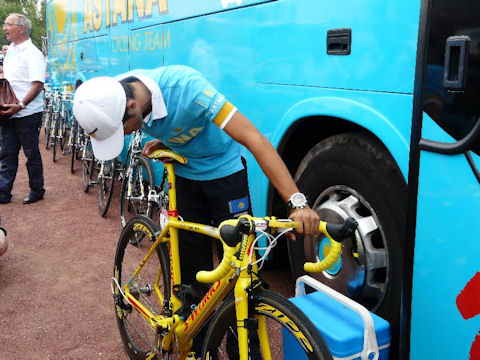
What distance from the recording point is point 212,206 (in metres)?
2.83

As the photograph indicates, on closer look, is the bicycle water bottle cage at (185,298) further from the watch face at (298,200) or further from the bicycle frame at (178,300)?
the watch face at (298,200)

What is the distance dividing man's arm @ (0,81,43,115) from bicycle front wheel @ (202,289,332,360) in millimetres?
4991

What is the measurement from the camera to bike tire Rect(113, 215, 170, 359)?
9.02 feet

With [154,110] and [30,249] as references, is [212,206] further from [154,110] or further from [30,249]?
[30,249]

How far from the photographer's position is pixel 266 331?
1.99 m

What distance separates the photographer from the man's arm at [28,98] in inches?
246

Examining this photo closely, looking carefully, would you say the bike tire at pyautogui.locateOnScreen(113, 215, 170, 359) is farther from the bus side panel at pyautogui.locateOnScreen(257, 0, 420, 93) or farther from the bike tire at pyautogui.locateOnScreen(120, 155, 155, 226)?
the bike tire at pyautogui.locateOnScreen(120, 155, 155, 226)

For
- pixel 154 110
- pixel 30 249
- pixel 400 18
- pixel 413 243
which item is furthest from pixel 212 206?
pixel 30 249

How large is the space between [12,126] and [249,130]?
17.6 feet

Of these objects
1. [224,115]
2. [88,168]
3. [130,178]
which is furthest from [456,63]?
[88,168]

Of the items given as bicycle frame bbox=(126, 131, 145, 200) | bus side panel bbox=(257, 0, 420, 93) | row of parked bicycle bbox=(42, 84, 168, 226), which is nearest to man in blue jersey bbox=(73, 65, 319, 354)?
bus side panel bbox=(257, 0, 420, 93)

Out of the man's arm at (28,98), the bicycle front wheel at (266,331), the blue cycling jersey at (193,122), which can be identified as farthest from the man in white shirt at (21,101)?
the bicycle front wheel at (266,331)

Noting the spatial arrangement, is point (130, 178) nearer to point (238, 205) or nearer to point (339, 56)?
point (238, 205)

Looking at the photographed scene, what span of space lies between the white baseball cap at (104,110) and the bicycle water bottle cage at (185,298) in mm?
795
